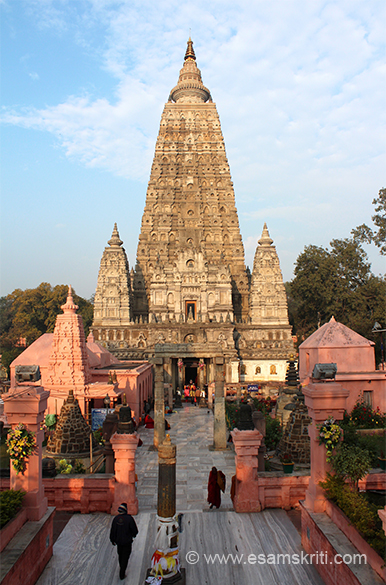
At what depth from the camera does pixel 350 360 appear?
22.5m

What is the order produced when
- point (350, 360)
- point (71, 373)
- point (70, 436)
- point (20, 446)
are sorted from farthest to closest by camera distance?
point (350, 360) < point (71, 373) < point (70, 436) < point (20, 446)

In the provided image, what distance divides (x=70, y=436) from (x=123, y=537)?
25.3ft

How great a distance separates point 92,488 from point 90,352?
14192 millimetres

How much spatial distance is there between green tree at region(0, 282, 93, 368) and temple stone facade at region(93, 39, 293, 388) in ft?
49.6

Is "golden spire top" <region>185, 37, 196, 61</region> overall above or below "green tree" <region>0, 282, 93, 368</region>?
above

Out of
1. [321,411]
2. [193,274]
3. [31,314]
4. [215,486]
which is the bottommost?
[215,486]

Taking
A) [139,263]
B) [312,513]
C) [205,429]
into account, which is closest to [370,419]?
[205,429]

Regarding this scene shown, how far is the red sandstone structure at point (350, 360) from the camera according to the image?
2059 cm

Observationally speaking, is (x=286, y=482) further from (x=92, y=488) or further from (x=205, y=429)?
(x=205, y=429)

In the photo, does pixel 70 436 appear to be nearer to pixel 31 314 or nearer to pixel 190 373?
pixel 190 373

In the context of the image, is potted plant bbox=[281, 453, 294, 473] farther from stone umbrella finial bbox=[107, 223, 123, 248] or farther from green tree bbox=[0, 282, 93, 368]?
green tree bbox=[0, 282, 93, 368]

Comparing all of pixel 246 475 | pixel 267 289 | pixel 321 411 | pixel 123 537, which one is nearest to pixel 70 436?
pixel 246 475

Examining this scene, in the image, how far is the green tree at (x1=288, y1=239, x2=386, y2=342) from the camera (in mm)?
44000

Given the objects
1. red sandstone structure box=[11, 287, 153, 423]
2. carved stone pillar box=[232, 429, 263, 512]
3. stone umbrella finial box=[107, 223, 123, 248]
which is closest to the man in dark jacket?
carved stone pillar box=[232, 429, 263, 512]
